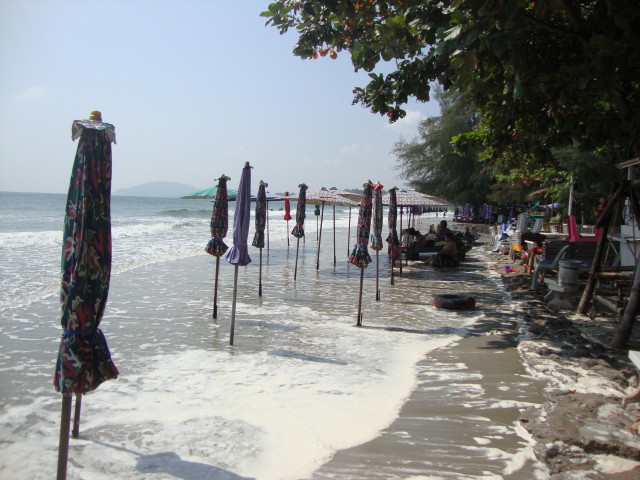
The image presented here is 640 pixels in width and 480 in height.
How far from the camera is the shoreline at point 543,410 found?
12.3 feet

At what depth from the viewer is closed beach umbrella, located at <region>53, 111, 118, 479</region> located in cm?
323

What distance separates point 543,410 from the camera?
4676 mm

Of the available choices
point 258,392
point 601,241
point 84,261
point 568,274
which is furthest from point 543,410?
point 568,274

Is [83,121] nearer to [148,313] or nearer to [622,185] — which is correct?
[148,313]

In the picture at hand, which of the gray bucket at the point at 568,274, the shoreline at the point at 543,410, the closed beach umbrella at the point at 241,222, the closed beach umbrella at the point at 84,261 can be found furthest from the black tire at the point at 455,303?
the closed beach umbrella at the point at 84,261

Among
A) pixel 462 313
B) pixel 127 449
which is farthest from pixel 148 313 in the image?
pixel 462 313

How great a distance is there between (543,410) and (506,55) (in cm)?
469

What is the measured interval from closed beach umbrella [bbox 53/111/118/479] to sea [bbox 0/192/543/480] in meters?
0.98

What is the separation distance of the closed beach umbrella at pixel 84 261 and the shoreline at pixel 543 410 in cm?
185

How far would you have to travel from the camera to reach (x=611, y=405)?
4637 millimetres

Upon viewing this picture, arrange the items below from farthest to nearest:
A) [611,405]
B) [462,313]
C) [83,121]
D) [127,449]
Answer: [462,313] → [611,405] → [127,449] → [83,121]

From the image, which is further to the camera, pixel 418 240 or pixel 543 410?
pixel 418 240

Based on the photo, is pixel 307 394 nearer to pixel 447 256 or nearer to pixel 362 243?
pixel 362 243

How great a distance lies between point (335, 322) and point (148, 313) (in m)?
3.53
